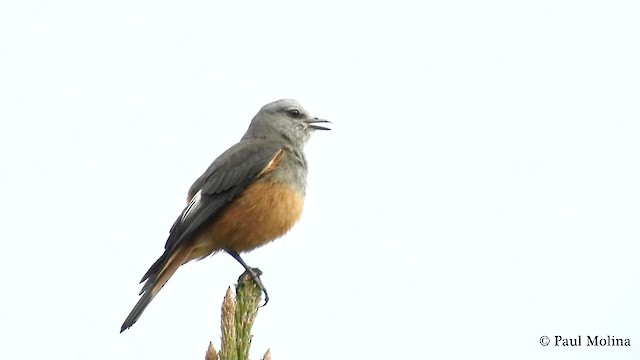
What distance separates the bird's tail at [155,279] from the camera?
5.30 metres

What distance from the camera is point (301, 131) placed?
764 cm

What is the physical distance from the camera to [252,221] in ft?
20.8

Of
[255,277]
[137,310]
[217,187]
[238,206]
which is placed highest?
[217,187]

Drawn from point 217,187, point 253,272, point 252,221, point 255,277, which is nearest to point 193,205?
point 217,187

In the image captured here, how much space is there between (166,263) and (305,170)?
169cm

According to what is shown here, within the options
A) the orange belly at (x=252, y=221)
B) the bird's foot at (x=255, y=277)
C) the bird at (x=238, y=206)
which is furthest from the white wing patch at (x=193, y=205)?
the bird's foot at (x=255, y=277)

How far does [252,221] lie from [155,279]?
3.16 ft

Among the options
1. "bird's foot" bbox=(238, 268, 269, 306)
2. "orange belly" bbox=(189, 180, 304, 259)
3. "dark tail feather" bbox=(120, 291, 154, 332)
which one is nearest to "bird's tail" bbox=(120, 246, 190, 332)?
"dark tail feather" bbox=(120, 291, 154, 332)

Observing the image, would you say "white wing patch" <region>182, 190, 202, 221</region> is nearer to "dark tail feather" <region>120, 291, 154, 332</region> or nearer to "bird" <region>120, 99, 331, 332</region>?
"bird" <region>120, 99, 331, 332</region>

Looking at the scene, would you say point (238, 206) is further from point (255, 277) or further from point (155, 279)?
point (255, 277)

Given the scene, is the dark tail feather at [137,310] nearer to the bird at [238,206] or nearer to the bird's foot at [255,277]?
the bird at [238,206]

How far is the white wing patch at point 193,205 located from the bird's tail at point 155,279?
0.86 feet

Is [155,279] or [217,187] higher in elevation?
[217,187]

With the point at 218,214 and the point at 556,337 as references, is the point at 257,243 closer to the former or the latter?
the point at 218,214
